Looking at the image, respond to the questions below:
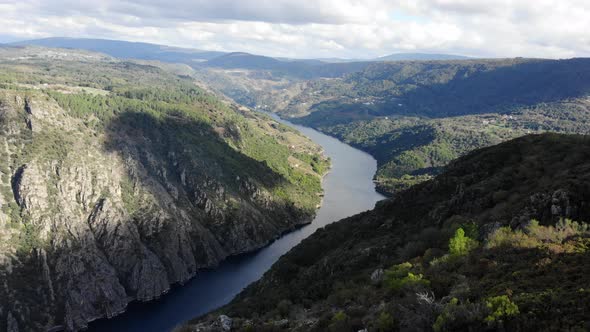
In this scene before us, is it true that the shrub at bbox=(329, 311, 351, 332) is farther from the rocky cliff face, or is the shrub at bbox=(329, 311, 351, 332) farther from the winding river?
the rocky cliff face

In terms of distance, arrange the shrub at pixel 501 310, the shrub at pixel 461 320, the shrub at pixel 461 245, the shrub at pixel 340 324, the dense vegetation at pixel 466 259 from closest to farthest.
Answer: the shrub at pixel 501 310, the shrub at pixel 461 320, the dense vegetation at pixel 466 259, the shrub at pixel 340 324, the shrub at pixel 461 245

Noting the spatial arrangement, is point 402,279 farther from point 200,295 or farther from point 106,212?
point 106,212

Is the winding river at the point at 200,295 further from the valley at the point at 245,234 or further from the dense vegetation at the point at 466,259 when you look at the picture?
the dense vegetation at the point at 466,259

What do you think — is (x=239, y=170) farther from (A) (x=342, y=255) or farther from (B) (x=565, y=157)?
(B) (x=565, y=157)

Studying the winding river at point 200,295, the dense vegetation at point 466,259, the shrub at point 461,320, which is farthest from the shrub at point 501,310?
the winding river at point 200,295

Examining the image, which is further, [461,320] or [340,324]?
[340,324]

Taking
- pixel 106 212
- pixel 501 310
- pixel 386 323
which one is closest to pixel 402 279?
pixel 386 323

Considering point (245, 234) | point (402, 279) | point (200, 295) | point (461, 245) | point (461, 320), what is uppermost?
point (461, 320)
